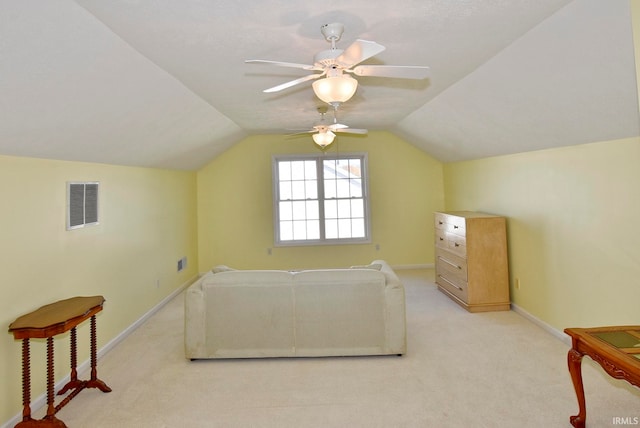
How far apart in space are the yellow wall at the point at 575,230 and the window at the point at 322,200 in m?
2.75

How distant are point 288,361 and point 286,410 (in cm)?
75

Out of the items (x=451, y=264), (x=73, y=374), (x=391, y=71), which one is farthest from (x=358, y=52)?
(x=451, y=264)

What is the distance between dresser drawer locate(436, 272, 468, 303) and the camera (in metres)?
4.78

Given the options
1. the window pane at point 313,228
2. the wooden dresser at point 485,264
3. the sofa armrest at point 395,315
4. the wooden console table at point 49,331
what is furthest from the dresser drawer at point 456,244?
the wooden console table at point 49,331

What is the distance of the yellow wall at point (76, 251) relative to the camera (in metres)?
2.53

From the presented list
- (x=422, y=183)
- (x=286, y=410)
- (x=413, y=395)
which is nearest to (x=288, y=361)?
(x=286, y=410)

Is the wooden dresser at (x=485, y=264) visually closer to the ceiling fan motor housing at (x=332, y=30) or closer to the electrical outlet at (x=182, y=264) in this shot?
the ceiling fan motor housing at (x=332, y=30)

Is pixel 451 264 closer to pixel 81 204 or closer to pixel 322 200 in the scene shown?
pixel 322 200

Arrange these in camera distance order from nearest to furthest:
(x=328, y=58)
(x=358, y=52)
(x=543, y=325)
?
1. (x=358, y=52)
2. (x=328, y=58)
3. (x=543, y=325)

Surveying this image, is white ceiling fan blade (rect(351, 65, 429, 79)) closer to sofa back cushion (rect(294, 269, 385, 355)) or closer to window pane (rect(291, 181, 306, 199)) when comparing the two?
sofa back cushion (rect(294, 269, 385, 355))

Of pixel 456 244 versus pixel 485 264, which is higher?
pixel 456 244

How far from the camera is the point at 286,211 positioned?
7125mm

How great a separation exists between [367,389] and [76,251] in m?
2.82

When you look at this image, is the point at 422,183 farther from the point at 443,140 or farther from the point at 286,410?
the point at 286,410
